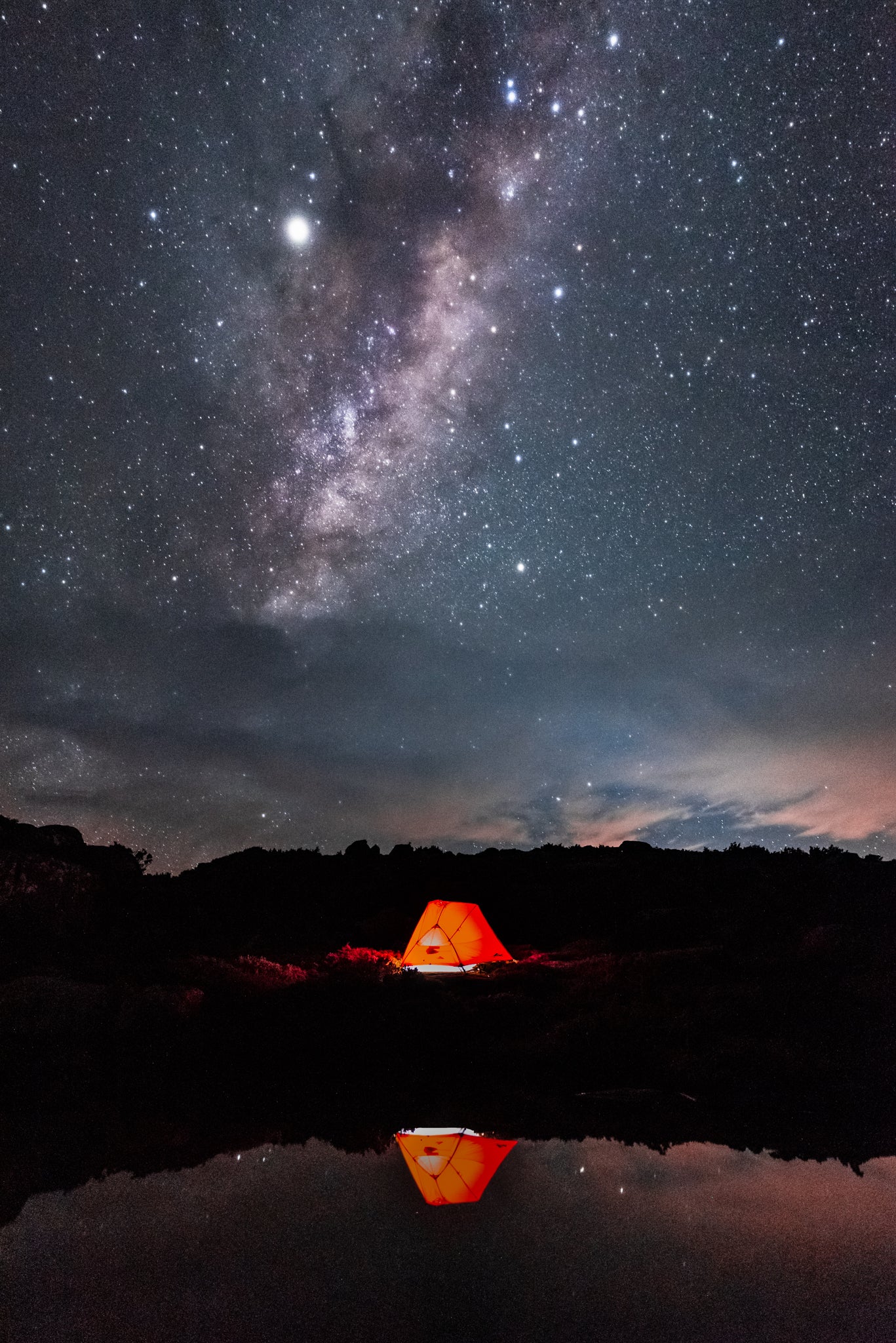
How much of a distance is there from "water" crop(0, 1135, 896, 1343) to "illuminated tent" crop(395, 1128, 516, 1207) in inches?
3.3

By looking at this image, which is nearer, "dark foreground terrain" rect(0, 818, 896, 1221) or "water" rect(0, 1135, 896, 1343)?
"water" rect(0, 1135, 896, 1343)

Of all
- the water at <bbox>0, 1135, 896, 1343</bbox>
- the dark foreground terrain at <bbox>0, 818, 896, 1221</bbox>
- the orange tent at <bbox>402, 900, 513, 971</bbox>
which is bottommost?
the water at <bbox>0, 1135, 896, 1343</bbox>

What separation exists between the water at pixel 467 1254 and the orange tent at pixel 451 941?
11.7 m

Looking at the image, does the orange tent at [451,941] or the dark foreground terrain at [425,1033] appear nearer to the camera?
the dark foreground terrain at [425,1033]

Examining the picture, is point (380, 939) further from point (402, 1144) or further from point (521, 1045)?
point (402, 1144)

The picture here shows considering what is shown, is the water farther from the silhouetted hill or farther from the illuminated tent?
the silhouetted hill

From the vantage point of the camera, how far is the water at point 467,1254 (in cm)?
335

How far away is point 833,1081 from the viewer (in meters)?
7.75

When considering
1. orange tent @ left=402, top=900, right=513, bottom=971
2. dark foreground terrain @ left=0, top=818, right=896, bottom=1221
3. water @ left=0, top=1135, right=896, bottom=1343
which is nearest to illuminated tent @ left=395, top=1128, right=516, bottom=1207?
water @ left=0, top=1135, right=896, bottom=1343

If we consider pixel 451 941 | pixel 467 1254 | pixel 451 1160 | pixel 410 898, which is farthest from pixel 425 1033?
pixel 410 898

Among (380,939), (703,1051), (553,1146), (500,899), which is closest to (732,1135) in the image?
(553,1146)

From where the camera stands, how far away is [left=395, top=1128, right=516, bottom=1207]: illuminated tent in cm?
487

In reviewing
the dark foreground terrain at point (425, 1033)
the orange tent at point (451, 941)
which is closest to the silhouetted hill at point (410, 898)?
the dark foreground terrain at point (425, 1033)

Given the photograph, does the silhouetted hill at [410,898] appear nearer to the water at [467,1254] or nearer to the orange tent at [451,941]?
the orange tent at [451,941]
